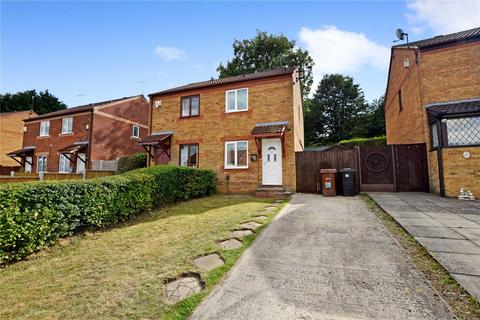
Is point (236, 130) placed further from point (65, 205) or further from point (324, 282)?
point (324, 282)

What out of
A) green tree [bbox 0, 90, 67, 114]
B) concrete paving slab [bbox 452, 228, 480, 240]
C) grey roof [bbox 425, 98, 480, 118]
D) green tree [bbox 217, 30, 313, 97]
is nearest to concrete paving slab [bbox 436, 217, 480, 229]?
concrete paving slab [bbox 452, 228, 480, 240]

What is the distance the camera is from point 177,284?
3.12 metres

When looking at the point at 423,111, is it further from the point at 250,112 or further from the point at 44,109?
the point at 44,109

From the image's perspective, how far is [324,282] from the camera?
3074 millimetres

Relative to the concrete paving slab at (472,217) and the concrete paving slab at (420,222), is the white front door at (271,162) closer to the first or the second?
the concrete paving slab at (420,222)

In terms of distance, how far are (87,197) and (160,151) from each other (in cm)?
931

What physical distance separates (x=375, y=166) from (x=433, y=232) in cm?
685

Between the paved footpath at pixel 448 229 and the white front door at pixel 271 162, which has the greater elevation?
the white front door at pixel 271 162

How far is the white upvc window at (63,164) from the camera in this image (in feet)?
66.8

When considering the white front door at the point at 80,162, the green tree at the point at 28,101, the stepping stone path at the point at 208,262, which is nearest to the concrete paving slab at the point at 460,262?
the stepping stone path at the point at 208,262

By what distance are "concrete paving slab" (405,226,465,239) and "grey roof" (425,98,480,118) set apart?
6.59m

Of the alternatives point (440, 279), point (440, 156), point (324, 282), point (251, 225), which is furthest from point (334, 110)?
point (324, 282)

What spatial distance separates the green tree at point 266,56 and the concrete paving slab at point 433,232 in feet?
94.4

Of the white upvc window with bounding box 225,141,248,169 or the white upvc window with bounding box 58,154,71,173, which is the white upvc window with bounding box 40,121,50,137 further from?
the white upvc window with bounding box 225,141,248,169
